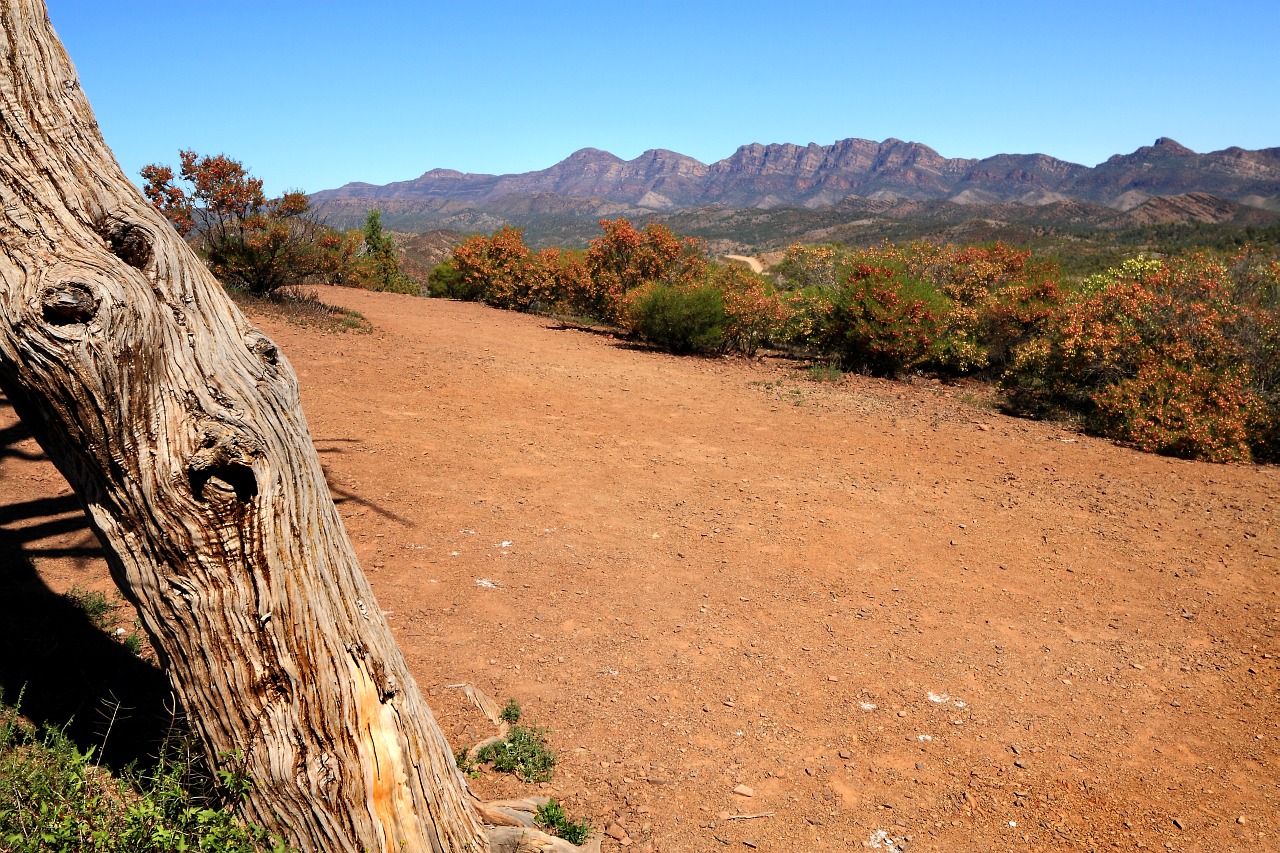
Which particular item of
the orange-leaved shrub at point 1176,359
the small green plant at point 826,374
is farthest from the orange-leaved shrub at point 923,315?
the orange-leaved shrub at point 1176,359

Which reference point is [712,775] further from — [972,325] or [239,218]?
[239,218]

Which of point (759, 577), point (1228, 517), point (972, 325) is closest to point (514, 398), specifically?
point (759, 577)

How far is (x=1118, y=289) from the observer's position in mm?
11875

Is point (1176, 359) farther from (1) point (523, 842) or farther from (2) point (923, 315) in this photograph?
(1) point (523, 842)

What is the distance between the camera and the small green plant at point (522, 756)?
11.9ft

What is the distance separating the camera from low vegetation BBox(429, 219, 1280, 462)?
1015 centimetres

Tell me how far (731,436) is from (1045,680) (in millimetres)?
5077

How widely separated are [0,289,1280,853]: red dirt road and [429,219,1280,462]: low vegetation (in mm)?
1157

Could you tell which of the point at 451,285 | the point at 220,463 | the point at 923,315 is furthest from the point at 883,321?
the point at 451,285

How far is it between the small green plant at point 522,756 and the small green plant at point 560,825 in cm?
30

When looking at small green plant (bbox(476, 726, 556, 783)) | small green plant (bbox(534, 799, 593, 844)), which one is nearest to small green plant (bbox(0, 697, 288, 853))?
small green plant (bbox(534, 799, 593, 844))

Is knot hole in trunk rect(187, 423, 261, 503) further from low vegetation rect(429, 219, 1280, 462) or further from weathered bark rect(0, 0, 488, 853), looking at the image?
low vegetation rect(429, 219, 1280, 462)

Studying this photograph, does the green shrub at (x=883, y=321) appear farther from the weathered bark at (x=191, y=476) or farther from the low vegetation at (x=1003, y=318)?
the weathered bark at (x=191, y=476)

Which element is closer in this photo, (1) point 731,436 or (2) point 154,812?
(2) point 154,812
